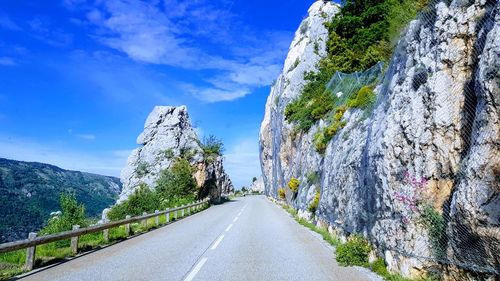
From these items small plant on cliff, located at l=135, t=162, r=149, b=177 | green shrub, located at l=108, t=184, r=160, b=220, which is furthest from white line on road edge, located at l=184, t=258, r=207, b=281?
small plant on cliff, located at l=135, t=162, r=149, b=177

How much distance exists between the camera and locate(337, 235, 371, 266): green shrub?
9.48 meters

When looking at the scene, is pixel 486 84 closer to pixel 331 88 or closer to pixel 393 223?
pixel 393 223

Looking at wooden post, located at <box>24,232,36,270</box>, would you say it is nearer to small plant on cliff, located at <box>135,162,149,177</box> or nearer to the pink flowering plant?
the pink flowering plant

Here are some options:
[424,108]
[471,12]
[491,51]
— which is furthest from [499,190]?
[471,12]

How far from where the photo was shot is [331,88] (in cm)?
3162

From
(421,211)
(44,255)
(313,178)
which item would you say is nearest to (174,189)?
(313,178)

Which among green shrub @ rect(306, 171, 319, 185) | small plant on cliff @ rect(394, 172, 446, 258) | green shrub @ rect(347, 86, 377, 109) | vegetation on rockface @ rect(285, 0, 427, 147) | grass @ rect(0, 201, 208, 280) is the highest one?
vegetation on rockface @ rect(285, 0, 427, 147)

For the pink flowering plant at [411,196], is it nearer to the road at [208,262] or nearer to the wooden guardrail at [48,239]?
the road at [208,262]

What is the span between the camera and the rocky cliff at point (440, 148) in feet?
17.8

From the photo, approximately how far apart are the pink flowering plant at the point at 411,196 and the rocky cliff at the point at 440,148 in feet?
0.07

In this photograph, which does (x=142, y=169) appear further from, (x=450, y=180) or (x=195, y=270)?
(x=450, y=180)

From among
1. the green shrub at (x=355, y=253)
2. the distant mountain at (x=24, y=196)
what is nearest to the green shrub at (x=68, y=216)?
the green shrub at (x=355, y=253)

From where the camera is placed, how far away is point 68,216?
16.1m

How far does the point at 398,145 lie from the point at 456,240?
111 inches
